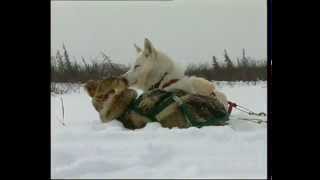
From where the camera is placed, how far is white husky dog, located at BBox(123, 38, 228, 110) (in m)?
1.97

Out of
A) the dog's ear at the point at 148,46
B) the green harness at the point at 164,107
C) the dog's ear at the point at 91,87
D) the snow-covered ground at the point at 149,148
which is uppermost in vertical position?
the dog's ear at the point at 148,46

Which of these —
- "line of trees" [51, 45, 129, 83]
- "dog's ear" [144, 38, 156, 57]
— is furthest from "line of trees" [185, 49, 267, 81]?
"line of trees" [51, 45, 129, 83]

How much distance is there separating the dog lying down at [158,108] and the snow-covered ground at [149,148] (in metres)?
0.02

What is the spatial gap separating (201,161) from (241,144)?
5.9 inches

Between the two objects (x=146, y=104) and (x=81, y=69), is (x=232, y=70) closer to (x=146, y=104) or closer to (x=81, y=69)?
(x=146, y=104)

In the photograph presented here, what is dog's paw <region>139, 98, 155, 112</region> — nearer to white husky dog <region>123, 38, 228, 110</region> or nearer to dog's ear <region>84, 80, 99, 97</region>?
white husky dog <region>123, 38, 228, 110</region>

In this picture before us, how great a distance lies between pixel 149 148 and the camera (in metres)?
1.95

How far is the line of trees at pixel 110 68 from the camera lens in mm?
1960

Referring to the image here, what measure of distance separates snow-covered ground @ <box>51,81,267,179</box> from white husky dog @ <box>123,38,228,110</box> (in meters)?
0.13

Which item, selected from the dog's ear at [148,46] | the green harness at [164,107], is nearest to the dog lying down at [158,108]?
the green harness at [164,107]

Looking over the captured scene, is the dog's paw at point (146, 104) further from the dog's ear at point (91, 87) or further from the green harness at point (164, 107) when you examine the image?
the dog's ear at point (91, 87)

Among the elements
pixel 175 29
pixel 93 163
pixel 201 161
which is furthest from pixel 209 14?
pixel 93 163

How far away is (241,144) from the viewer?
1.97m
